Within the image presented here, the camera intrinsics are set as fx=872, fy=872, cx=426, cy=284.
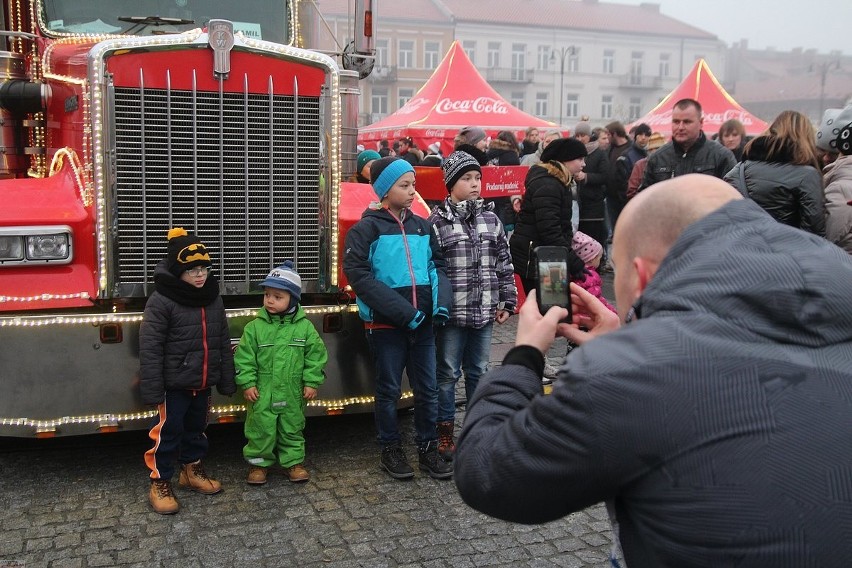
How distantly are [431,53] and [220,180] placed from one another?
61949mm

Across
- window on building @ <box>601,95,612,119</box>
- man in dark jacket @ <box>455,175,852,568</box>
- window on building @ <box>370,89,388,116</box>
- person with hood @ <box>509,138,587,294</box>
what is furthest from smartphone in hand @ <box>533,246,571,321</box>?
window on building @ <box>601,95,612,119</box>

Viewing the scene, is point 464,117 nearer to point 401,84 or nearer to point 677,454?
point 677,454

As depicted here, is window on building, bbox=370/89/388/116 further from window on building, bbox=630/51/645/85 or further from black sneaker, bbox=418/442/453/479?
black sneaker, bbox=418/442/453/479

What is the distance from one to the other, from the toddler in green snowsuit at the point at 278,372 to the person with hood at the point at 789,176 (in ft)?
8.99

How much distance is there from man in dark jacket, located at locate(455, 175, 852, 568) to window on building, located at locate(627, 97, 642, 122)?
75.1 metres

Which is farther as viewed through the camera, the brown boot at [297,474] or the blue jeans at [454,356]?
the blue jeans at [454,356]

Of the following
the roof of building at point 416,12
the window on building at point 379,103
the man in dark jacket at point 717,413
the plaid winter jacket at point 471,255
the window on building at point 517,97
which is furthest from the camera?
the window on building at point 517,97

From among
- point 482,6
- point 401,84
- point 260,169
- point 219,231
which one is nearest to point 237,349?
point 219,231

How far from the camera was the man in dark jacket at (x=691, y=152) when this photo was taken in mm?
7230

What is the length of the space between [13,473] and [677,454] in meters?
4.74

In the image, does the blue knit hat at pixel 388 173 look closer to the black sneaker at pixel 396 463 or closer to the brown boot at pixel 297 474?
the black sneaker at pixel 396 463

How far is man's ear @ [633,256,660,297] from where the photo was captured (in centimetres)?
174

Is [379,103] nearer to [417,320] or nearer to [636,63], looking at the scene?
[636,63]

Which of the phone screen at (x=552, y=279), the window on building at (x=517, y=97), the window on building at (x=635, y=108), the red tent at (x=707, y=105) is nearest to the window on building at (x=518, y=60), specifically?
the window on building at (x=517, y=97)
